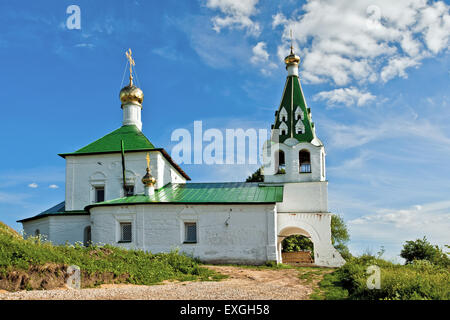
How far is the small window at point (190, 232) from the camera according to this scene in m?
17.1

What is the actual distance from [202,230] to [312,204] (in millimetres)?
5106

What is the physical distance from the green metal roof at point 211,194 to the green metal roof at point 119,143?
7.62ft

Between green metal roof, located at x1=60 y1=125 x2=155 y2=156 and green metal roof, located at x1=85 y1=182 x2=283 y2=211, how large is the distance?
232 cm

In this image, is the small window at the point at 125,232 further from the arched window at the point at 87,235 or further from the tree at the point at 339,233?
the tree at the point at 339,233

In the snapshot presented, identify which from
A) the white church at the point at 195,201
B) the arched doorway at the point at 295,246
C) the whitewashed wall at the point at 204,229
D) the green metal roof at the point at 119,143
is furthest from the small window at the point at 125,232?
the arched doorway at the point at 295,246

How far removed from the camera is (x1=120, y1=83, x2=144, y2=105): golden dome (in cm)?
2195

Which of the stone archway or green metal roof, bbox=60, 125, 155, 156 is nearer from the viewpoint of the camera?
the stone archway

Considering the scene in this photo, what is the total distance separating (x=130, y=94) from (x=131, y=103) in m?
0.47

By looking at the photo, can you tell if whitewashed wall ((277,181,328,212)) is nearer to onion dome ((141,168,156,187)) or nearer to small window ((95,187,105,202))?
onion dome ((141,168,156,187))

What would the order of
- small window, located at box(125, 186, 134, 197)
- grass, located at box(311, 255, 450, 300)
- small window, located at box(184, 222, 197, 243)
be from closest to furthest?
grass, located at box(311, 255, 450, 300) → small window, located at box(184, 222, 197, 243) → small window, located at box(125, 186, 134, 197)

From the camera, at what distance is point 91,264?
1044cm

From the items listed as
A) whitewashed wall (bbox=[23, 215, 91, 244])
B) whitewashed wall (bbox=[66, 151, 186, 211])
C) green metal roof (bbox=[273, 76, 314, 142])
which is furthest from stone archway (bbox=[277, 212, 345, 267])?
whitewashed wall (bbox=[23, 215, 91, 244])
